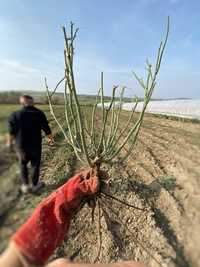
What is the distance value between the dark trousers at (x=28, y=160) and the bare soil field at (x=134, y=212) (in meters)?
0.22

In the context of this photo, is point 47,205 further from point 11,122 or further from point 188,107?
point 188,107

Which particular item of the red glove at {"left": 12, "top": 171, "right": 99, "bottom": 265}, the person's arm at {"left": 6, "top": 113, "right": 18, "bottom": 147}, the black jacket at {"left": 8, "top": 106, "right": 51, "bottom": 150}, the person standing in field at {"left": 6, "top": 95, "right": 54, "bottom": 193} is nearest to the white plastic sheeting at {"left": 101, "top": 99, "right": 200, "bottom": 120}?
the person standing in field at {"left": 6, "top": 95, "right": 54, "bottom": 193}

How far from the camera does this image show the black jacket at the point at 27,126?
359 cm

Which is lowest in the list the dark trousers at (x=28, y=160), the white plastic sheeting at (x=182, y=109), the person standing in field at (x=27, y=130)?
the white plastic sheeting at (x=182, y=109)

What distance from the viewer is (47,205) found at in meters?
1.44

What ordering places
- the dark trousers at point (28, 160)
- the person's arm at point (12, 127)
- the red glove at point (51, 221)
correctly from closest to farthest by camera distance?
the red glove at point (51, 221)
the person's arm at point (12, 127)
the dark trousers at point (28, 160)

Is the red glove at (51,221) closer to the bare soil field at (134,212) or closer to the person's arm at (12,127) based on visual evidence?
the bare soil field at (134,212)

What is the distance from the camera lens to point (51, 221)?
4.55 ft

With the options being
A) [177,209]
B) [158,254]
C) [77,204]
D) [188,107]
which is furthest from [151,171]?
[188,107]

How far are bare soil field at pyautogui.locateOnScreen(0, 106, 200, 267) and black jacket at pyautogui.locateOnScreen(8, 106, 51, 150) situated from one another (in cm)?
72

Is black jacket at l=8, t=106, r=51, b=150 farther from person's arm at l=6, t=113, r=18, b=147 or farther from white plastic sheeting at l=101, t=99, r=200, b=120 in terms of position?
white plastic sheeting at l=101, t=99, r=200, b=120

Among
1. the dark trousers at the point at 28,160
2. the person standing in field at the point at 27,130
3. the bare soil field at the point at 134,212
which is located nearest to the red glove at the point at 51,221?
the bare soil field at the point at 134,212

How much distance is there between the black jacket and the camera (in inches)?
141

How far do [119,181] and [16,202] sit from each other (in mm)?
1617
